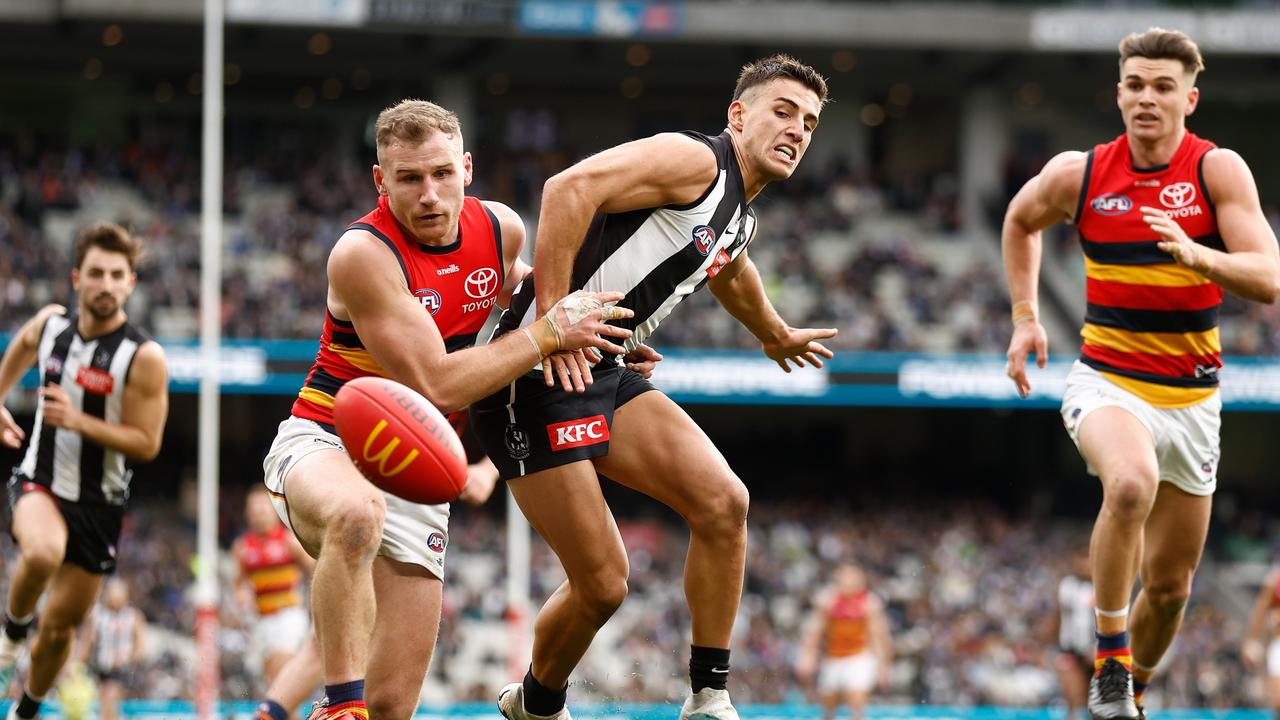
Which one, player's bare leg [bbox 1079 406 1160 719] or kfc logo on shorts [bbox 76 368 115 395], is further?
kfc logo on shorts [bbox 76 368 115 395]

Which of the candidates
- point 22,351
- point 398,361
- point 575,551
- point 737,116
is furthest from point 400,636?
point 22,351

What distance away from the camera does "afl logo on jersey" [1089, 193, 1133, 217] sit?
21.3 feet

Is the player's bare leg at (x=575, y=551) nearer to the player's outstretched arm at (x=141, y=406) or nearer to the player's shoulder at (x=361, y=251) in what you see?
the player's shoulder at (x=361, y=251)

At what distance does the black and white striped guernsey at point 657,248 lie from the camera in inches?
219

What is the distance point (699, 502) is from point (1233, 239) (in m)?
2.54

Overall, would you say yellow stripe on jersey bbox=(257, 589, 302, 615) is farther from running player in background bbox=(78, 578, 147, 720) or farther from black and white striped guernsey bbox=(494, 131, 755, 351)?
black and white striped guernsey bbox=(494, 131, 755, 351)

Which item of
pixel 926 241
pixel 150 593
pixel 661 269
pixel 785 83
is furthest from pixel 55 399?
pixel 926 241

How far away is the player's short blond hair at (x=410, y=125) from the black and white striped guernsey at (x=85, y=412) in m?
3.15

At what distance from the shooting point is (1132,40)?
6.52 meters

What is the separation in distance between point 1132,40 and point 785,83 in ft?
5.88

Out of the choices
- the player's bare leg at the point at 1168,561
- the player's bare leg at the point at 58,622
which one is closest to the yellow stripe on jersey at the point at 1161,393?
the player's bare leg at the point at 1168,561

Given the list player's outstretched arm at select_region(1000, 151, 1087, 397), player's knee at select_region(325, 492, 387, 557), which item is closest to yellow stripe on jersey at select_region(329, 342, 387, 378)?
player's knee at select_region(325, 492, 387, 557)

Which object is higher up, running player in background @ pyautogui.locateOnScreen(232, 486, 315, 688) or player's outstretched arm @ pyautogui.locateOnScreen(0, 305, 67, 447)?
player's outstretched arm @ pyautogui.locateOnScreen(0, 305, 67, 447)

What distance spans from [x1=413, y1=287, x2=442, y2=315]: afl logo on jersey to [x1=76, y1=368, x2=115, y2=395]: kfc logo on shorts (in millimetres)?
3130
